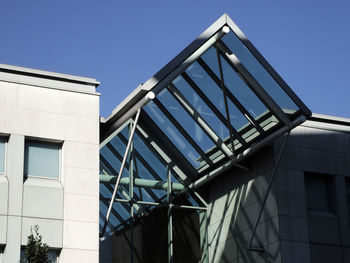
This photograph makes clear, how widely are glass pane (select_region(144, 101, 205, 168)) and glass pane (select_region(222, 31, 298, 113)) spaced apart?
4111 mm

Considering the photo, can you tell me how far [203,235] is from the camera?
85.6 ft

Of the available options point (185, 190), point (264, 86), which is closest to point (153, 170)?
point (185, 190)

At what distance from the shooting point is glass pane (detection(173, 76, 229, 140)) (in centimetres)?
2352


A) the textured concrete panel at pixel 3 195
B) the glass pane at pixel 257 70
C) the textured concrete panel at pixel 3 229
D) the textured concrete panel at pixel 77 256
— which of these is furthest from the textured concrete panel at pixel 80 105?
the glass pane at pixel 257 70

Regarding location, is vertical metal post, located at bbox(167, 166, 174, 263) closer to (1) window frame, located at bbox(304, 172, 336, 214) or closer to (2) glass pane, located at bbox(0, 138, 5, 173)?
(1) window frame, located at bbox(304, 172, 336, 214)

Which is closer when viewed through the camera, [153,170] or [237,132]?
[237,132]

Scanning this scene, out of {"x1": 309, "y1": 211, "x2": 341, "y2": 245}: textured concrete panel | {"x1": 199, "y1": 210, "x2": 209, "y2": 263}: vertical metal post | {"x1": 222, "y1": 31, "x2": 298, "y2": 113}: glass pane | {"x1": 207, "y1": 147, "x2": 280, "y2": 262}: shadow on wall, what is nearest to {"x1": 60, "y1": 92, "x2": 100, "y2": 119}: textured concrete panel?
{"x1": 222, "y1": 31, "x2": 298, "y2": 113}: glass pane

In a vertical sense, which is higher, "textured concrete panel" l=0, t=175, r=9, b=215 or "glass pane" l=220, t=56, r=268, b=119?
"glass pane" l=220, t=56, r=268, b=119

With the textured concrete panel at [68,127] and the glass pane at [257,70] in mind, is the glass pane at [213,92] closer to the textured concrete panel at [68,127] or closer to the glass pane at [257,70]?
the glass pane at [257,70]

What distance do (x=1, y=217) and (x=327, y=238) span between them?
9.72m

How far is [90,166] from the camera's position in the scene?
21.3 metres

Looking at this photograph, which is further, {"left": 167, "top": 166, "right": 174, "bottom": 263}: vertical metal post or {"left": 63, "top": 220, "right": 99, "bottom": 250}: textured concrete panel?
{"left": 167, "top": 166, "right": 174, "bottom": 263}: vertical metal post

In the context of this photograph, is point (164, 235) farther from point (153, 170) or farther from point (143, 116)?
point (143, 116)

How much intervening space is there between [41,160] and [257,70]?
20.7 feet
